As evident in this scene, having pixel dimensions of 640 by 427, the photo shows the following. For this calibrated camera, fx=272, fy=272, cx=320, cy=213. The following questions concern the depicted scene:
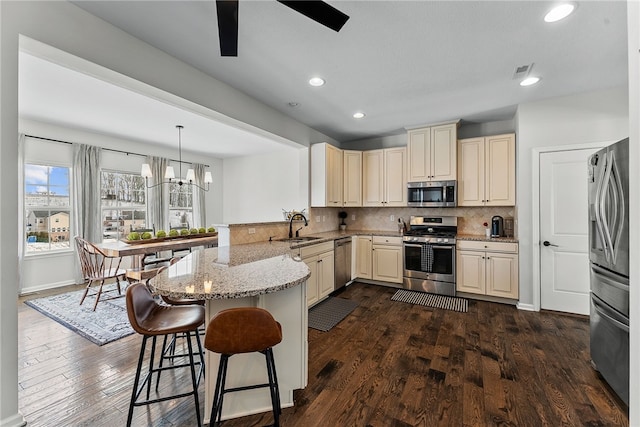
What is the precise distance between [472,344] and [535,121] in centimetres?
288

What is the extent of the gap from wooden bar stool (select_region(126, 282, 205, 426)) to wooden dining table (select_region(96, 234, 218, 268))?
221 cm

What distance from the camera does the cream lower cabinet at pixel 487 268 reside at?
12.0ft

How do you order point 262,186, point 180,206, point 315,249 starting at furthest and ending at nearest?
point 180,206 < point 262,186 < point 315,249

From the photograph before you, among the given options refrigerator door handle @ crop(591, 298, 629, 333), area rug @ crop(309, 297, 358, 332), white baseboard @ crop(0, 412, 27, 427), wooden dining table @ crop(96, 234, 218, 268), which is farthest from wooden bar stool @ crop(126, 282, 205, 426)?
refrigerator door handle @ crop(591, 298, 629, 333)

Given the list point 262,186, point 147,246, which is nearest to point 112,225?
point 147,246

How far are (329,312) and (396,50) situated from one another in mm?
2946

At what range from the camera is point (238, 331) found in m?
1.40

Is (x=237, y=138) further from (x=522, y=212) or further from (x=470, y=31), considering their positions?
(x=522, y=212)

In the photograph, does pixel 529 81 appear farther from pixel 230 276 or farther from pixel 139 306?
pixel 139 306

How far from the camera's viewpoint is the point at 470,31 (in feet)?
6.86

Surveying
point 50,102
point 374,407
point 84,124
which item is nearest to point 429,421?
point 374,407

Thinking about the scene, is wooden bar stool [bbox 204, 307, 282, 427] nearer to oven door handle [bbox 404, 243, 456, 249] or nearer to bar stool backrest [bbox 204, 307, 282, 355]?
bar stool backrest [bbox 204, 307, 282, 355]

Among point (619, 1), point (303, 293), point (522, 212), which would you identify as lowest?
point (303, 293)

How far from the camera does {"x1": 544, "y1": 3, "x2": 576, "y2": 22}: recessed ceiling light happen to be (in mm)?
1826
